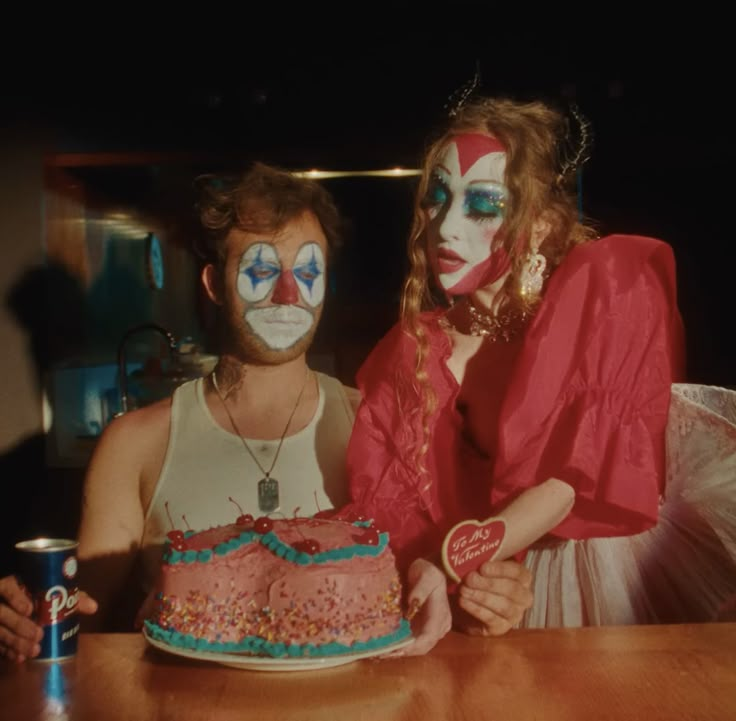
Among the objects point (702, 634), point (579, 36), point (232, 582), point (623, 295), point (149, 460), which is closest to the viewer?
point (232, 582)

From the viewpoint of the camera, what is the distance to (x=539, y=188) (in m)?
1.72

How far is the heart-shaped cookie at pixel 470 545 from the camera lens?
147cm

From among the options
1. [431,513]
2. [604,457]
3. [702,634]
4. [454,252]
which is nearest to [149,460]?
[431,513]

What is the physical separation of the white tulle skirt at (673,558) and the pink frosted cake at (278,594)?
476mm

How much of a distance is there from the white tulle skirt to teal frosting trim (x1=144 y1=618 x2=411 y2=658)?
49 cm

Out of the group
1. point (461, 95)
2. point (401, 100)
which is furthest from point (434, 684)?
point (401, 100)

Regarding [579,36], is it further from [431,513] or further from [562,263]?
[431,513]

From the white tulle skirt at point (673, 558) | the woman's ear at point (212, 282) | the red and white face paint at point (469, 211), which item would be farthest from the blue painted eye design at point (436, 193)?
the white tulle skirt at point (673, 558)

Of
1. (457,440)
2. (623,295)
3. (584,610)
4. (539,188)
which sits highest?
(539,188)

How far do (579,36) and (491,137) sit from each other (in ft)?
1.48

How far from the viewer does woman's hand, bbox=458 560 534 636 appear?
149 cm

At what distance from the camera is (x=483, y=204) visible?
170 cm

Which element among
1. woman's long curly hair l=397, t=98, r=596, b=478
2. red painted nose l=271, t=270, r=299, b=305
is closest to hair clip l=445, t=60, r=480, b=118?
woman's long curly hair l=397, t=98, r=596, b=478

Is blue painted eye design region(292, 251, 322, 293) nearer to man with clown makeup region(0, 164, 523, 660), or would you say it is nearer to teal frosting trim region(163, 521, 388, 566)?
man with clown makeup region(0, 164, 523, 660)
